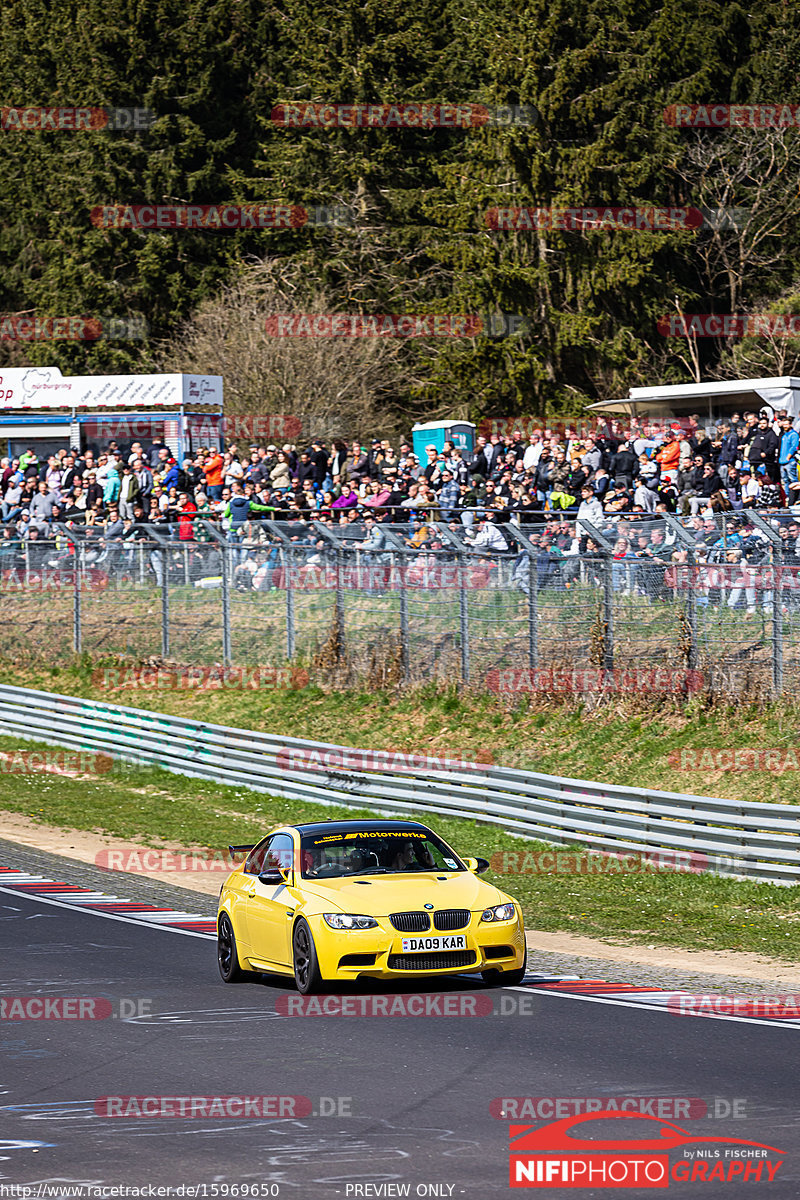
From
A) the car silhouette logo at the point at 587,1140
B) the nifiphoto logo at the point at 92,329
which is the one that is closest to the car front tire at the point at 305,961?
the car silhouette logo at the point at 587,1140

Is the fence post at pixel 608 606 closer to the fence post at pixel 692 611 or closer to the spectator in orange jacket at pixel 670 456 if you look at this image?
the fence post at pixel 692 611

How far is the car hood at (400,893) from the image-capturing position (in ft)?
39.7

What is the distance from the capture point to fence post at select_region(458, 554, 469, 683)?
992 inches

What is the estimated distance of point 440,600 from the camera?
25.8 meters

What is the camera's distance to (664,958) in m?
14.9

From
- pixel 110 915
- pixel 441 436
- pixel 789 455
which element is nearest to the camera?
pixel 110 915

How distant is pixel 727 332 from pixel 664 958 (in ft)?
146

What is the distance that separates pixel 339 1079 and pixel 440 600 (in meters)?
16.3

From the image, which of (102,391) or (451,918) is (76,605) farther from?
(451,918)

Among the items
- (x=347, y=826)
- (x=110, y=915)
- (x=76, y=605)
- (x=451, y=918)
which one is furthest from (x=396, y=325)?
(x=451, y=918)

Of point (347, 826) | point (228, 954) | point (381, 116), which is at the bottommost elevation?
point (228, 954)

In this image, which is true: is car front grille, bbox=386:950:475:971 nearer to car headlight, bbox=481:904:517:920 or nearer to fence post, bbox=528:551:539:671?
car headlight, bbox=481:904:517:920

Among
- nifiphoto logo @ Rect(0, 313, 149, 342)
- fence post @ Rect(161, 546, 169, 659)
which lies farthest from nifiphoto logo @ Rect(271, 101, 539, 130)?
fence post @ Rect(161, 546, 169, 659)

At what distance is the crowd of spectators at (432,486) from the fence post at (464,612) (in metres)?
0.45
